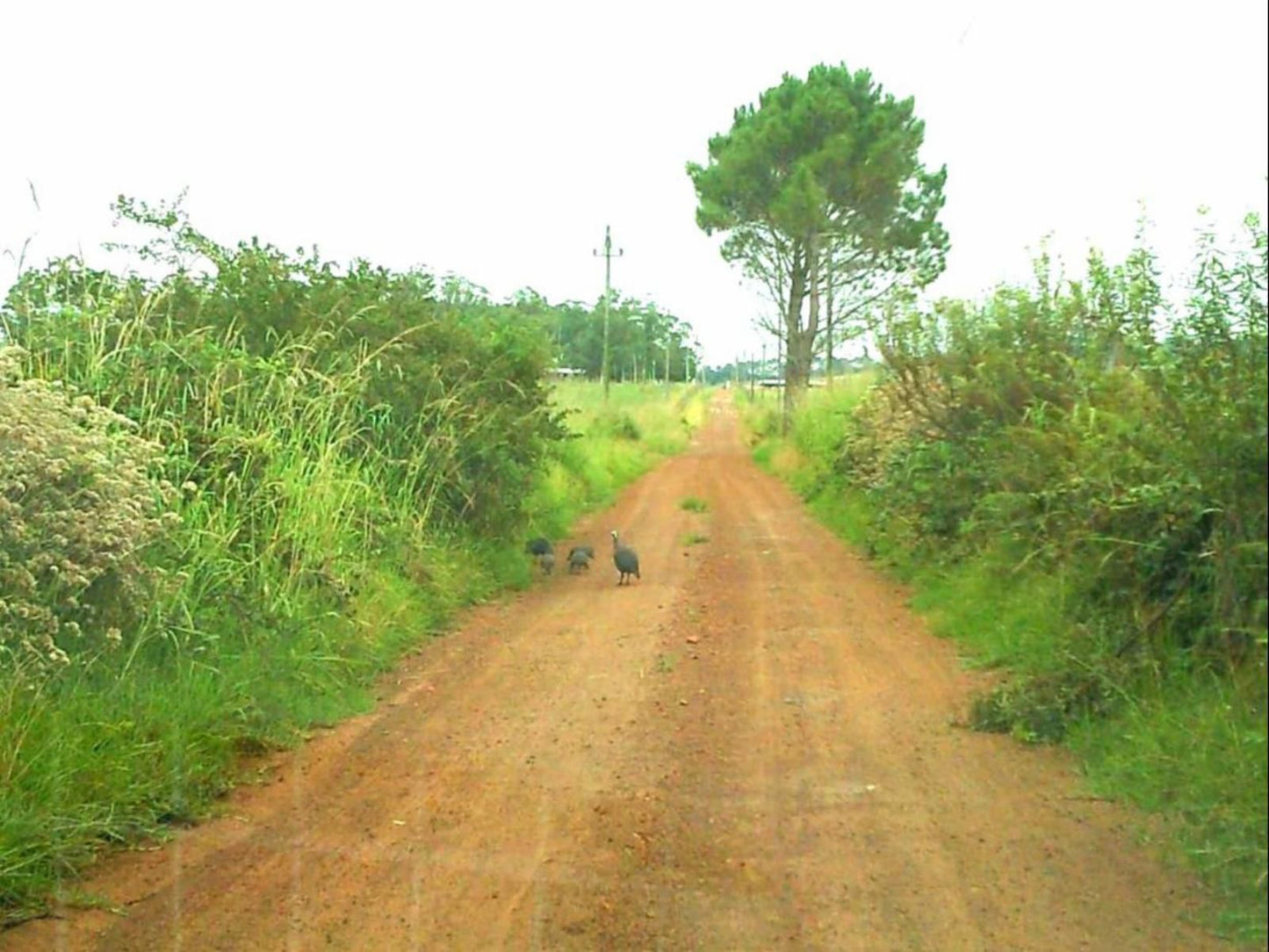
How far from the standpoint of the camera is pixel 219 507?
31.6 ft

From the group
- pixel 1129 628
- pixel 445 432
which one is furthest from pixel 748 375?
pixel 1129 628

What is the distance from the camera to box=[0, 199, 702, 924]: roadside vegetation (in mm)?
6492

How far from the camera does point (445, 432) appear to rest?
537 inches

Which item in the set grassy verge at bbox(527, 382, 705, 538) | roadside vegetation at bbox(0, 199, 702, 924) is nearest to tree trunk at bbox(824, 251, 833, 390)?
grassy verge at bbox(527, 382, 705, 538)

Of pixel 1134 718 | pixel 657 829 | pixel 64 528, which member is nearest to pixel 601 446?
pixel 64 528

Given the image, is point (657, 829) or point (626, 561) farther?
point (626, 561)

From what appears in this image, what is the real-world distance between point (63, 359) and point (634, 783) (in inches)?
199

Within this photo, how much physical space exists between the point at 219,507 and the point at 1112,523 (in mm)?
5591

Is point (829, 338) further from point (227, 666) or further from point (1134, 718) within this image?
point (1134, 718)

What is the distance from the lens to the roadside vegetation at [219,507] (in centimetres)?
649

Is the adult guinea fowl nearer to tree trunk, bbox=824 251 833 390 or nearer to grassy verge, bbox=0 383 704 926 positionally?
grassy verge, bbox=0 383 704 926

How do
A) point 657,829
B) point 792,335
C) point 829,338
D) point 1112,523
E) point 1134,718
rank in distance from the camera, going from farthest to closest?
1. point 792,335
2. point 829,338
3. point 1112,523
4. point 1134,718
5. point 657,829

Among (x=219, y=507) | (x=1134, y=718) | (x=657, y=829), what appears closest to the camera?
(x=657, y=829)

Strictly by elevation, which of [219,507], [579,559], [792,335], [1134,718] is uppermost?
[792,335]
